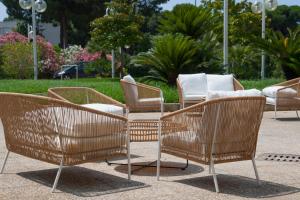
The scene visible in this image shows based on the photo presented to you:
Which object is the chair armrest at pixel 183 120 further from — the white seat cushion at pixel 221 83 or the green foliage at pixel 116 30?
the green foliage at pixel 116 30

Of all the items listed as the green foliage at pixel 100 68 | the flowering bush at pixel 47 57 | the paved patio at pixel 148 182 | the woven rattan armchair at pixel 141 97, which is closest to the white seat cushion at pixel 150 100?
the woven rattan armchair at pixel 141 97

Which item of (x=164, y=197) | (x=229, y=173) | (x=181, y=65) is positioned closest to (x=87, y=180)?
(x=164, y=197)

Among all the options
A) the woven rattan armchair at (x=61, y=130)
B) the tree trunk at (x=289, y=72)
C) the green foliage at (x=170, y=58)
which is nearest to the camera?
the woven rattan armchair at (x=61, y=130)

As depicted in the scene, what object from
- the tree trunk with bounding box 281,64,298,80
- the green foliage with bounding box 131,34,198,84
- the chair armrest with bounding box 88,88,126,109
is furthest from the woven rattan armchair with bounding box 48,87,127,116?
the tree trunk with bounding box 281,64,298,80

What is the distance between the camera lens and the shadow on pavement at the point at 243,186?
4938 mm

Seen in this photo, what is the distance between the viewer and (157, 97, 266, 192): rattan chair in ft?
16.4

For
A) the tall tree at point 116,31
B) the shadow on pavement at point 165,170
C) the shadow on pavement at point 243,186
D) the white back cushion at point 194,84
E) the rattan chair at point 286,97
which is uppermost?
the tall tree at point 116,31

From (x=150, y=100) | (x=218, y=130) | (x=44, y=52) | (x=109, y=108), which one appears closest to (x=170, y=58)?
(x=150, y=100)

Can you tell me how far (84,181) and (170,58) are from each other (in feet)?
34.5

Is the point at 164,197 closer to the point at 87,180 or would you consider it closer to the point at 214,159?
the point at 214,159

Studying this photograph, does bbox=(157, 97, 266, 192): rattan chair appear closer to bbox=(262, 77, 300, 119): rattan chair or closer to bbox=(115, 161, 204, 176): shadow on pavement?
bbox=(115, 161, 204, 176): shadow on pavement

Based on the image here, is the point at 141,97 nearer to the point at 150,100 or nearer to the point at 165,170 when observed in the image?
the point at 150,100

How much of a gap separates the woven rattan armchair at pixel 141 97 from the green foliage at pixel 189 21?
673cm

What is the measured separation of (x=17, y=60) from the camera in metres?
24.3
